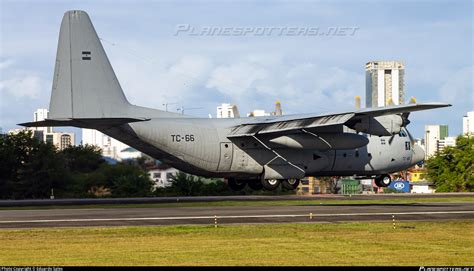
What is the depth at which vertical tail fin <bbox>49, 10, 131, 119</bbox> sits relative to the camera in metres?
41.7

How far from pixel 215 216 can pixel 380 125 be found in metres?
15.3

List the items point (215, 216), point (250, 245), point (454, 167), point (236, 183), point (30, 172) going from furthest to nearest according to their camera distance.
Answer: point (454, 167)
point (30, 172)
point (236, 183)
point (215, 216)
point (250, 245)

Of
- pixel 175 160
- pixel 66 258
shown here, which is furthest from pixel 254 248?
pixel 175 160

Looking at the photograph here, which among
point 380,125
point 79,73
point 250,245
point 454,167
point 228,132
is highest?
point 79,73

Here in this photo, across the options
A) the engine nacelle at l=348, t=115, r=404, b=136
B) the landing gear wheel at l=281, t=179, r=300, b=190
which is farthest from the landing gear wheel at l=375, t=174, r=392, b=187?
the engine nacelle at l=348, t=115, r=404, b=136

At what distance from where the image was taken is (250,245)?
81.4ft

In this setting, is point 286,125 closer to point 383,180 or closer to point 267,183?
point 267,183

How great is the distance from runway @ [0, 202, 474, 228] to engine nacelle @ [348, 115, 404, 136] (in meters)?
6.59

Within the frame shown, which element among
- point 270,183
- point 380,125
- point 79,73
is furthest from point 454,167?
point 79,73

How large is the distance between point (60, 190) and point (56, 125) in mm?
14087

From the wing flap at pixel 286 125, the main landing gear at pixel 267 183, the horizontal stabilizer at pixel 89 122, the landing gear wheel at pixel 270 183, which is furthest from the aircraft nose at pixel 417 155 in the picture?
the horizontal stabilizer at pixel 89 122

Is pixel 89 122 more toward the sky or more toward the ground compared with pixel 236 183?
more toward the sky

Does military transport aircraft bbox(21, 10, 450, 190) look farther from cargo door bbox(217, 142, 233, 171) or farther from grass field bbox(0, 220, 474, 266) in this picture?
grass field bbox(0, 220, 474, 266)

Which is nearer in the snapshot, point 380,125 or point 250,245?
point 250,245
